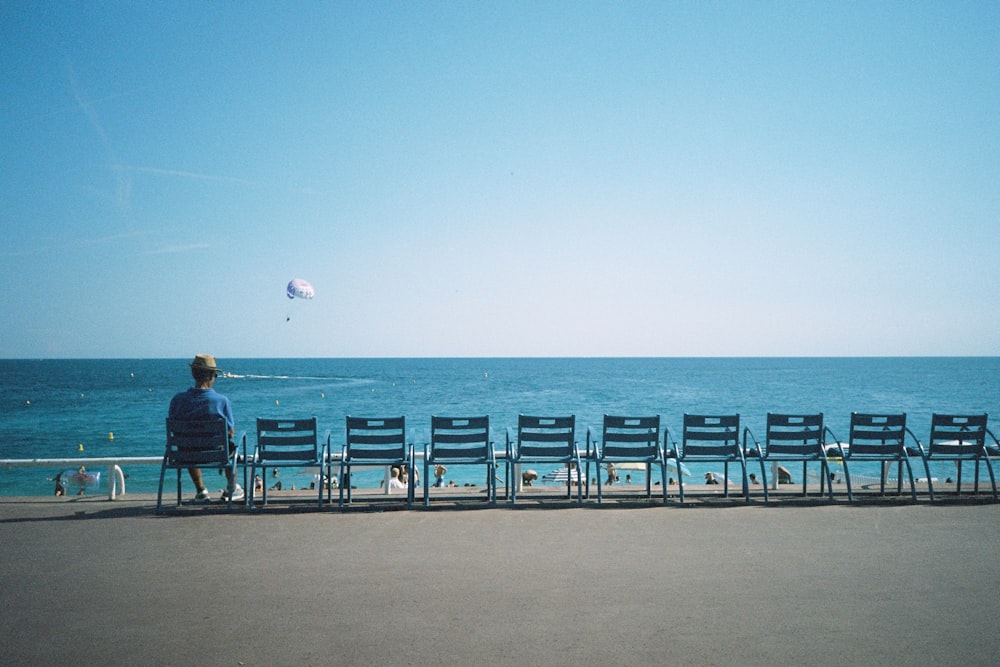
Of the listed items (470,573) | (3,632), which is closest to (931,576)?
(470,573)

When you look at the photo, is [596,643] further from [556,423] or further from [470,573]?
[556,423]

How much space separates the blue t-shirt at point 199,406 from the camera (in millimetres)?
7137

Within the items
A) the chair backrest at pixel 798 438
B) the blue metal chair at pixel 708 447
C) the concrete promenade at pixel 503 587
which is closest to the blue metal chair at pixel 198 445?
the concrete promenade at pixel 503 587

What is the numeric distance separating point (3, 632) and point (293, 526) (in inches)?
106

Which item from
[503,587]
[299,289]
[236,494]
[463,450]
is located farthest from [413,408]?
[503,587]

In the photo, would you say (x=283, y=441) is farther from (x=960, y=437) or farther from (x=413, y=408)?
(x=413, y=408)

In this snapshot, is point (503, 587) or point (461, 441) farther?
point (461, 441)

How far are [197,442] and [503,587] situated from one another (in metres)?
4.18

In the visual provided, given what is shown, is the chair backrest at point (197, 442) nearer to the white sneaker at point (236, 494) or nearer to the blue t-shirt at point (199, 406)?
the blue t-shirt at point (199, 406)

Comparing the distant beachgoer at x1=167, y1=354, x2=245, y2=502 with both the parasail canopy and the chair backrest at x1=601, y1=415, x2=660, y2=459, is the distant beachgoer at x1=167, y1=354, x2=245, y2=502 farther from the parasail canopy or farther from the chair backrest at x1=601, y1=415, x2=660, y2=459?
the parasail canopy

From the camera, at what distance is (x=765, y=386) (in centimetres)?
8156

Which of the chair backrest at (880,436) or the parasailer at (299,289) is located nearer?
A: the chair backrest at (880,436)

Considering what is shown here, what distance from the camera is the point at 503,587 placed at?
4359 millimetres

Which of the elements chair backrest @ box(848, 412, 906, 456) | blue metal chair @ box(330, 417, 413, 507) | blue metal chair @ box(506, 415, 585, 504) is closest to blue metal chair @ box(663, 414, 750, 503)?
blue metal chair @ box(506, 415, 585, 504)
